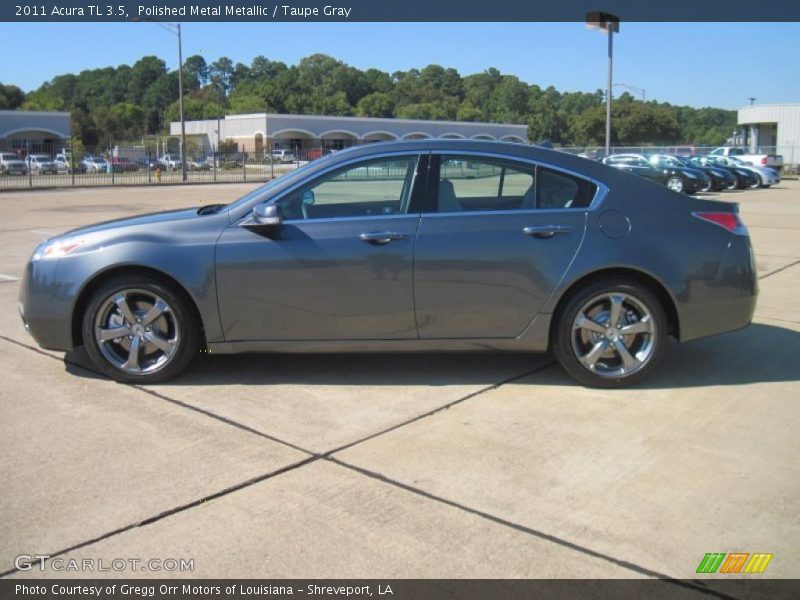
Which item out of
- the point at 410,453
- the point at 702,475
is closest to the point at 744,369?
the point at 702,475

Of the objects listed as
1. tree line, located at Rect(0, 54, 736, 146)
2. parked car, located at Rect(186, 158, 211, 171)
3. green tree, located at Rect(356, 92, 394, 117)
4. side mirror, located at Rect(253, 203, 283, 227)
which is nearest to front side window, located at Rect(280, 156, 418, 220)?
side mirror, located at Rect(253, 203, 283, 227)

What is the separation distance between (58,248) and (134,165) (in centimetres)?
4607

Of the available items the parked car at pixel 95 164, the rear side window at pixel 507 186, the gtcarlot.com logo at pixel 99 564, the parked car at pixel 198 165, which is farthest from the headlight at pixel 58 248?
the parked car at pixel 198 165

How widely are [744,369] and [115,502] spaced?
4.23 m

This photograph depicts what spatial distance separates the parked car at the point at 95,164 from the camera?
4202cm

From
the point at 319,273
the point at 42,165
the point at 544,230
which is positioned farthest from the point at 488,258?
the point at 42,165

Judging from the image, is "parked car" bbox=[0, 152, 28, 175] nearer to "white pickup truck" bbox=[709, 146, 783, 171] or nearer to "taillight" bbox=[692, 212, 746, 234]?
"white pickup truck" bbox=[709, 146, 783, 171]

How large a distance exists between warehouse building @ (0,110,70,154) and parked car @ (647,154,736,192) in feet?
184

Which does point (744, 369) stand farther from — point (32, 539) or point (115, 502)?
point (32, 539)

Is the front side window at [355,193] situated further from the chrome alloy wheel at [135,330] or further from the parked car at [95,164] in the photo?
the parked car at [95,164]

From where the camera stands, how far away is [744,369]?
5.51 m

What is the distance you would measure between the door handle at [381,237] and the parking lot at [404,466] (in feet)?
3.14

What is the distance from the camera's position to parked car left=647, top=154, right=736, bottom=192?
92.5ft
